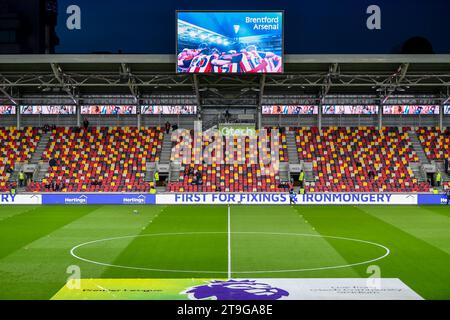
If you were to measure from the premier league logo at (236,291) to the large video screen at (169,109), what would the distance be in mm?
37684

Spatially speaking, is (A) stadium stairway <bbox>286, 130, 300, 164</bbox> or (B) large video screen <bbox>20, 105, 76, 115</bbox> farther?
(B) large video screen <bbox>20, 105, 76, 115</bbox>

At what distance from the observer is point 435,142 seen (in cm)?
5072

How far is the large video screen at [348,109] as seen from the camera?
5219cm

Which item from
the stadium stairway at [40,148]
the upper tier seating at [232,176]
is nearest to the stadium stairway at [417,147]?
the upper tier seating at [232,176]

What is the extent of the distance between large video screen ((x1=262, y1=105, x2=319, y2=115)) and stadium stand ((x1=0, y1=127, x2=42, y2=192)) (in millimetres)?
21854

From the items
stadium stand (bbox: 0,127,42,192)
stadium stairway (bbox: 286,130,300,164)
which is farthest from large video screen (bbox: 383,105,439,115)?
stadium stand (bbox: 0,127,42,192)

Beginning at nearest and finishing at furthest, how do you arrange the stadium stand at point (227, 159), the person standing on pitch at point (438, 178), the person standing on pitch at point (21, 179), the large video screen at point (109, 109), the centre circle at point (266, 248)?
the centre circle at point (266, 248)
the person standing on pitch at point (438, 178)
the stadium stand at point (227, 159)
the person standing on pitch at point (21, 179)
the large video screen at point (109, 109)

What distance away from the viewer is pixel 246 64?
41375 millimetres

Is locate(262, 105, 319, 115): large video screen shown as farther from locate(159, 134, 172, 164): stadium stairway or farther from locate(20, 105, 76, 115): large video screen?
locate(20, 105, 76, 115): large video screen

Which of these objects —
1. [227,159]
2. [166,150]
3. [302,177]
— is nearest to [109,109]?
[166,150]

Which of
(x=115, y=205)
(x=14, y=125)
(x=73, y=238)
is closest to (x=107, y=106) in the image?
(x=14, y=125)

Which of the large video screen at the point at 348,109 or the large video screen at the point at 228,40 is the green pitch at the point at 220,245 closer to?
the large video screen at the point at 228,40

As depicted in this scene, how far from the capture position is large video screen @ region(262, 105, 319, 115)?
52.3m

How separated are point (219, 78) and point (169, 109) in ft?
28.2
